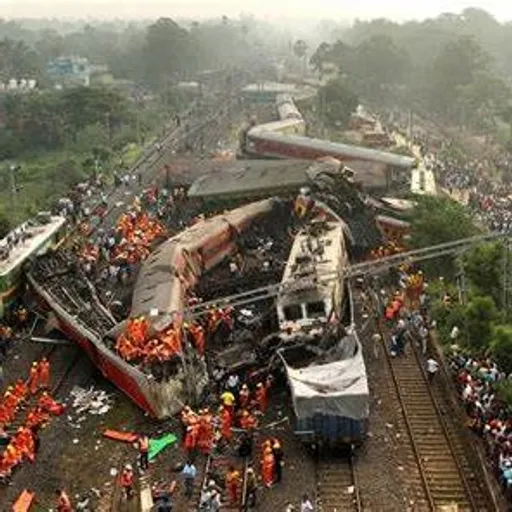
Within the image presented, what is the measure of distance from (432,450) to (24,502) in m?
8.72

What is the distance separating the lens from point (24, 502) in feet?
60.2

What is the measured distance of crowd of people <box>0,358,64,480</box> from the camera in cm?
1936

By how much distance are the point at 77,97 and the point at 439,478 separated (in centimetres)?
6281

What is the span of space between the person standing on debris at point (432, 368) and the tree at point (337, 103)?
5628cm

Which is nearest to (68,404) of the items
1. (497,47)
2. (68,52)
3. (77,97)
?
(77,97)

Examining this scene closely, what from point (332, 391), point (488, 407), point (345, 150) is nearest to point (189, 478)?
point (332, 391)

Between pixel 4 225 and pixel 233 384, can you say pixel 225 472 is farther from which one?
pixel 4 225

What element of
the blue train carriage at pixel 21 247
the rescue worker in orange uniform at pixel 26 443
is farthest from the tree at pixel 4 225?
the rescue worker in orange uniform at pixel 26 443

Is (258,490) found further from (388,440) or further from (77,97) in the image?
(77,97)

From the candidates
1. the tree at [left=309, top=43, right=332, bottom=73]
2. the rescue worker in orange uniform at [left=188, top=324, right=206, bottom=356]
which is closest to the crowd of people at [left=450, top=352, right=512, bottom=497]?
the rescue worker in orange uniform at [left=188, top=324, right=206, bottom=356]

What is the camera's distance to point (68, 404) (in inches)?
908

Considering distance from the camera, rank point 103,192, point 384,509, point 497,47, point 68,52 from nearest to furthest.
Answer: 1. point 384,509
2. point 103,192
3. point 497,47
4. point 68,52

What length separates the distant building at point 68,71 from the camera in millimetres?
A: 118500

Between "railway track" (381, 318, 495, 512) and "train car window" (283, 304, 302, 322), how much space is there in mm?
3076
